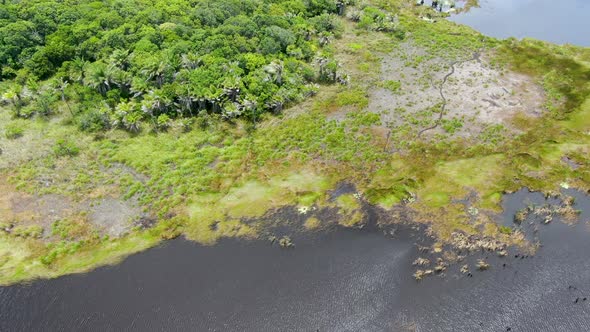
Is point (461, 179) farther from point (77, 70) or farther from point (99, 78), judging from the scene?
point (77, 70)

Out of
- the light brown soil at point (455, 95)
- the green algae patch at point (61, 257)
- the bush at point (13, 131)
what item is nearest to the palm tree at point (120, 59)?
the bush at point (13, 131)

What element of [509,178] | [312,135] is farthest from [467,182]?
[312,135]

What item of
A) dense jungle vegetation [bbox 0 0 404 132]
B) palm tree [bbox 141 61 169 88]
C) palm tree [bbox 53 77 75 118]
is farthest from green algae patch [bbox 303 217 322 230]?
palm tree [bbox 53 77 75 118]

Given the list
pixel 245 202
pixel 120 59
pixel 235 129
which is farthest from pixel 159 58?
pixel 245 202

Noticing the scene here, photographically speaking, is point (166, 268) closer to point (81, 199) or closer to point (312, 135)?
point (81, 199)

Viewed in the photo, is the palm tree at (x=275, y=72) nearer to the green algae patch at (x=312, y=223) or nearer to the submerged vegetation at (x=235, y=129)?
the submerged vegetation at (x=235, y=129)

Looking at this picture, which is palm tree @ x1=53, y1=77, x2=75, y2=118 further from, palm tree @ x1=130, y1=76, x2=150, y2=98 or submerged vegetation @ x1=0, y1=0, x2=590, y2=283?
palm tree @ x1=130, y1=76, x2=150, y2=98
